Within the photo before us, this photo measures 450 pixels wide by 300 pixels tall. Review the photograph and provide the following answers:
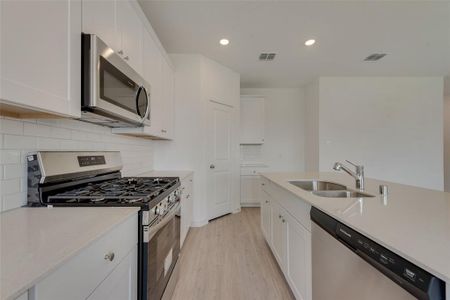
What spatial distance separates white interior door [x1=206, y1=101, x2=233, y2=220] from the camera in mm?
3580

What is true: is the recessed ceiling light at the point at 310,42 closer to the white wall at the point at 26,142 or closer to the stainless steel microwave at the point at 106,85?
the stainless steel microwave at the point at 106,85

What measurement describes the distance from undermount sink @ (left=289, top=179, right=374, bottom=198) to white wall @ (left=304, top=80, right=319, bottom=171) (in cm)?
237

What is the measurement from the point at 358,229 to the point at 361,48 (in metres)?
3.41

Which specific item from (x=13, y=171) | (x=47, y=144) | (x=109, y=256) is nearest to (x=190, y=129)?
(x=47, y=144)

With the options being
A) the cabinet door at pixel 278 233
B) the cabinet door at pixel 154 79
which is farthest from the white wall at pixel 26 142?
the cabinet door at pixel 278 233

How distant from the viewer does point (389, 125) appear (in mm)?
4469

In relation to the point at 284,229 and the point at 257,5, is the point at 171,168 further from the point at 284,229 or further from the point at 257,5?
the point at 257,5

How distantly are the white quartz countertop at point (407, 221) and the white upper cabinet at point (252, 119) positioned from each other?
10.7ft

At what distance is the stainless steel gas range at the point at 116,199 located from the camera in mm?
1112

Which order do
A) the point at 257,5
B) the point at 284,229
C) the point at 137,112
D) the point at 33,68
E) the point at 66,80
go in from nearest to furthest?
the point at 33,68 → the point at 66,80 → the point at 137,112 → the point at 284,229 → the point at 257,5

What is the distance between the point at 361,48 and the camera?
325cm

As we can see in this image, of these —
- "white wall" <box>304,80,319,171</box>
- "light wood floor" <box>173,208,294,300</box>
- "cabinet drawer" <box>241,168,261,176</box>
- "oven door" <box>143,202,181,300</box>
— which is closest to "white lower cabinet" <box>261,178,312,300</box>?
"light wood floor" <box>173,208,294,300</box>

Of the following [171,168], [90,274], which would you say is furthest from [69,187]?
[171,168]

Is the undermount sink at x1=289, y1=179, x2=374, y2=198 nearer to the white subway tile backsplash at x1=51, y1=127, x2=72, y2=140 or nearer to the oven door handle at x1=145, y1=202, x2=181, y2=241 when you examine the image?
the oven door handle at x1=145, y1=202, x2=181, y2=241
